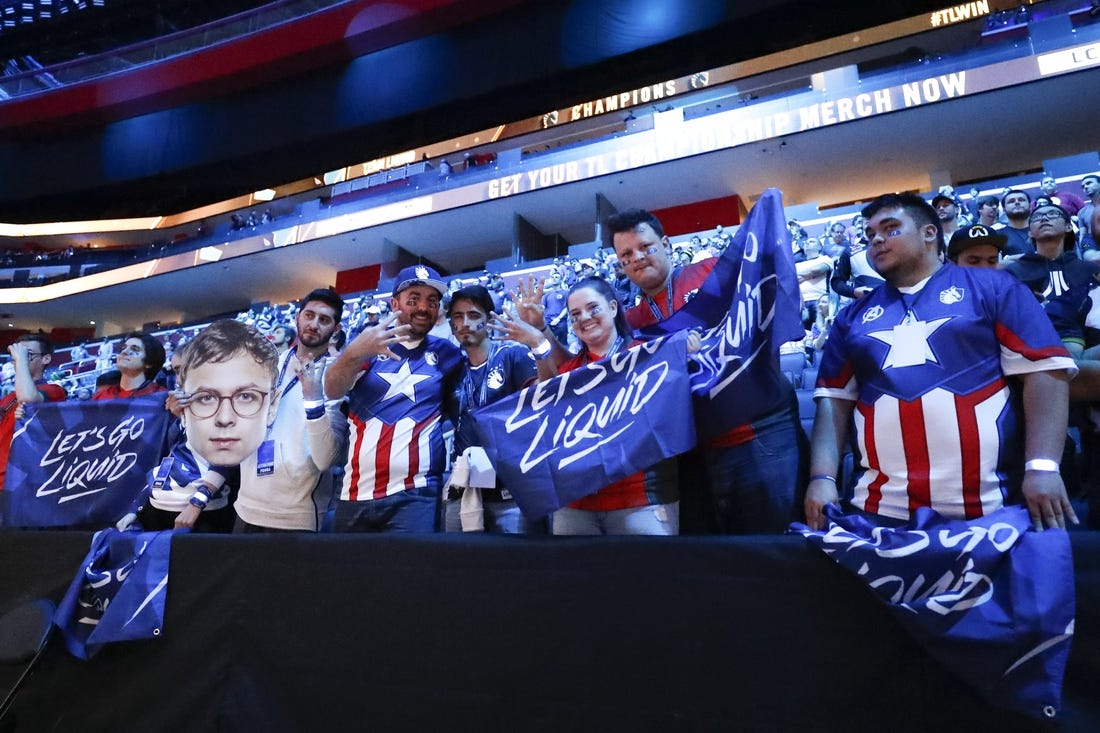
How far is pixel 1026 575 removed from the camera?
100cm

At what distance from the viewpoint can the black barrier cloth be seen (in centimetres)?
108

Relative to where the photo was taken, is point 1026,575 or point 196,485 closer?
point 1026,575

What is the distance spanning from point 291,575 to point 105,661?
25.6 inches

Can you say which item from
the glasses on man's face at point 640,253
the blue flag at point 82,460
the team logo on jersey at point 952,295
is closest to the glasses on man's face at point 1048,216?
the team logo on jersey at point 952,295

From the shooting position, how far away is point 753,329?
1.57 meters

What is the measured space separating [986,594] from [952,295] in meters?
0.82

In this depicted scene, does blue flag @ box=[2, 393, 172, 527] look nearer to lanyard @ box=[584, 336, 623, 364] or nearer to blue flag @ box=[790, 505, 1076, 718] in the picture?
lanyard @ box=[584, 336, 623, 364]

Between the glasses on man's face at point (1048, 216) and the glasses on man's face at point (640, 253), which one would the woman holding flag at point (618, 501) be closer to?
the glasses on man's face at point (640, 253)

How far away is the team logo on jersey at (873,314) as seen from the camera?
1.65 metres

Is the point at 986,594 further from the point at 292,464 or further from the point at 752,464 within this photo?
the point at 292,464

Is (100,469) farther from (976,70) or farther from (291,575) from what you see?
(976,70)

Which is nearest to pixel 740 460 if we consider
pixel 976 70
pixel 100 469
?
pixel 100 469

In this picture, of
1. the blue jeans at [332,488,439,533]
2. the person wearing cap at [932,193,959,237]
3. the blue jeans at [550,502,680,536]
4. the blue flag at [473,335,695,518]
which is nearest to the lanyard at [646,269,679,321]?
the blue flag at [473,335,695,518]

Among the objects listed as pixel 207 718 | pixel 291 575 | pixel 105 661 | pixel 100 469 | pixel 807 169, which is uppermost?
pixel 807 169
